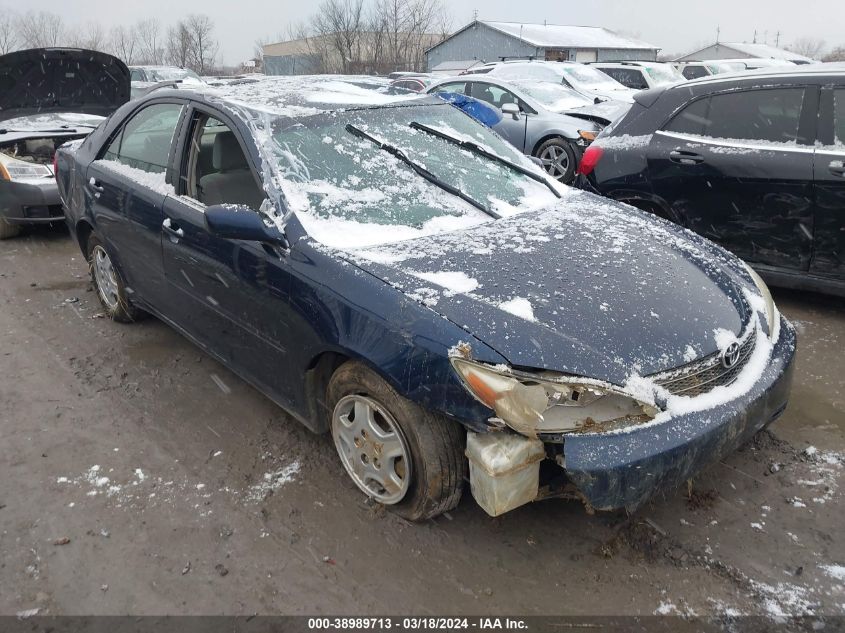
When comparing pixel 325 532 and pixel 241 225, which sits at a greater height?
pixel 241 225

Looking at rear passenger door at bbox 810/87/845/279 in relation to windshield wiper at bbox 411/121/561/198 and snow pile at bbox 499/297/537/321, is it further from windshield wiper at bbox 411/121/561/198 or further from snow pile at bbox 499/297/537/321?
snow pile at bbox 499/297/537/321

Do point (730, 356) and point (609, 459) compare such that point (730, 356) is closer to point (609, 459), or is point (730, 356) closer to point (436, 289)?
point (609, 459)

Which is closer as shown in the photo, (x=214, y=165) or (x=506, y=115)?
(x=214, y=165)

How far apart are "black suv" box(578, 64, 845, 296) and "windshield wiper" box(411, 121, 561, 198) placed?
1.63m

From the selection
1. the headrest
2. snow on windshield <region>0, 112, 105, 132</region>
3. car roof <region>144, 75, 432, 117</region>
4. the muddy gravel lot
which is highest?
car roof <region>144, 75, 432, 117</region>

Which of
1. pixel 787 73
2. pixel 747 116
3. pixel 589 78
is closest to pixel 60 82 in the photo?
pixel 747 116

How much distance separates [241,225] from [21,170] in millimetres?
4970

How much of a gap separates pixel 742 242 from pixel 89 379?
4.44 meters

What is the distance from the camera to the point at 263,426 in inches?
137

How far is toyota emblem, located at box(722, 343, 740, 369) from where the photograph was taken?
2541 millimetres

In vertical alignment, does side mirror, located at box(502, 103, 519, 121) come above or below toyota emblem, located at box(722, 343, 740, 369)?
above

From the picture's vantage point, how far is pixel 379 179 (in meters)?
3.20

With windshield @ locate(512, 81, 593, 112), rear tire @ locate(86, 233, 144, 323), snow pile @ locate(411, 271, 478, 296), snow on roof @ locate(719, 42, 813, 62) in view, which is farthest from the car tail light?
snow on roof @ locate(719, 42, 813, 62)

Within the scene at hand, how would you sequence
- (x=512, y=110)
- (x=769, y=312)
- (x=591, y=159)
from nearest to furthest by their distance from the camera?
(x=769, y=312) → (x=591, y=159) → (x=512, y=110)
